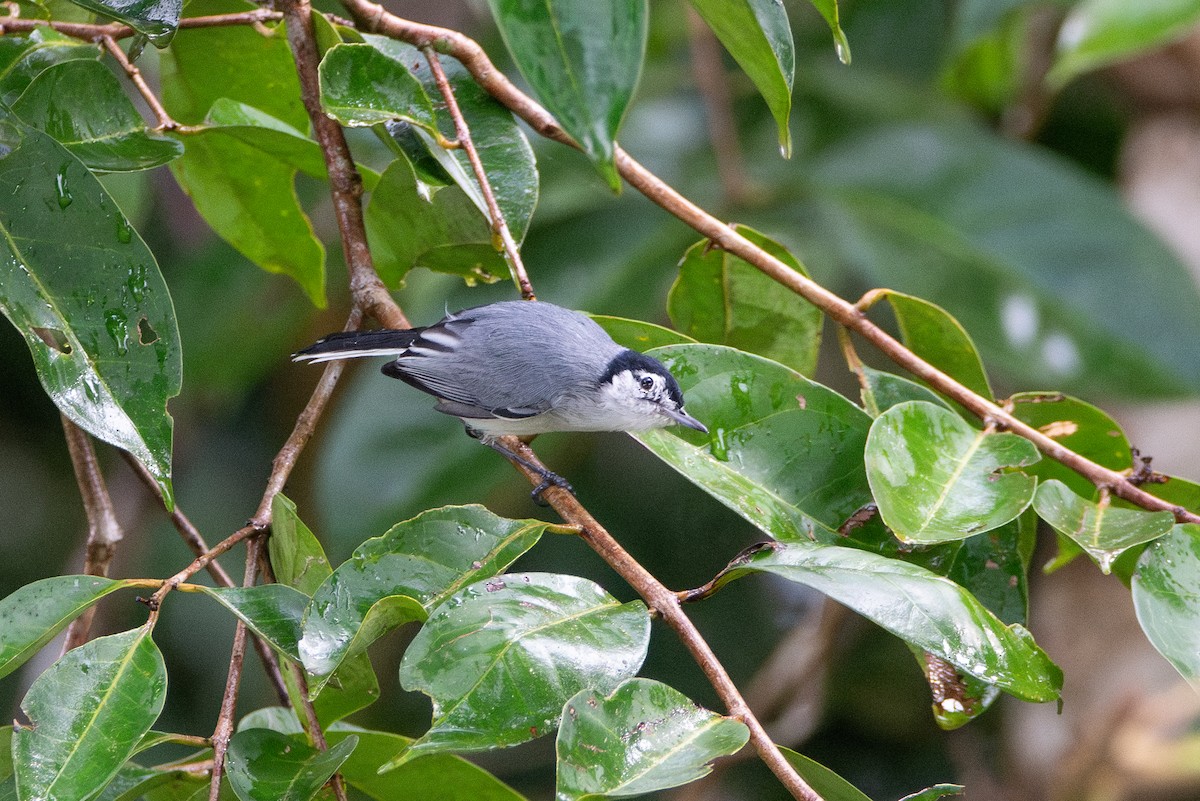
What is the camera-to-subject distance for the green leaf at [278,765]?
49.5 inches

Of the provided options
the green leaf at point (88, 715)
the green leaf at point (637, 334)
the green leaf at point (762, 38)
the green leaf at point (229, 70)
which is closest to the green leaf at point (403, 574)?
the green leaf at point (88, 715)

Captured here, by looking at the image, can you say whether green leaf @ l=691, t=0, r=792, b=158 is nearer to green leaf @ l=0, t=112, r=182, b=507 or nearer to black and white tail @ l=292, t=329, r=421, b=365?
black and white tail @ l=292, t=329, r=421, b=365

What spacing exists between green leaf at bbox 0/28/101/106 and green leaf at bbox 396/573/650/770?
100 centimetres

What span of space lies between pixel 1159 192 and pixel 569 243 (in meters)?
2.13

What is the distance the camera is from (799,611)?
14.3 feet

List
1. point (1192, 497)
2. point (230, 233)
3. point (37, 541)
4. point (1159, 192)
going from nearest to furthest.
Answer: point (1192, 497)
point (230, 233)
point (1159, 192)
point (37, 541)

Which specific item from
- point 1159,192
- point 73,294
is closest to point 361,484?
point 73,294

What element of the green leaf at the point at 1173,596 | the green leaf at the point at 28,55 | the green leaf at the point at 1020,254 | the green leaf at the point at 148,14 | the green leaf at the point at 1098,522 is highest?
the green leaf at the point at 148,14

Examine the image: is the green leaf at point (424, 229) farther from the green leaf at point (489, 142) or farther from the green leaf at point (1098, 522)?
the green leaf at point (1098, 522)

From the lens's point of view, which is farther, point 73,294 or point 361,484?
point 361,484

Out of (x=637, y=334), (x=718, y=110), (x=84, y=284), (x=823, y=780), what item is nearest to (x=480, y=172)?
(x=637, y=334)

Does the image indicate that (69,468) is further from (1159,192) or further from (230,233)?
(1159,192)

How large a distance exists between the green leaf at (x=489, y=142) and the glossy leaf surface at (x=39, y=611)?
30.1 inches

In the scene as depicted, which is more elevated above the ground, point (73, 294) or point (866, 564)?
point (73, 294)
